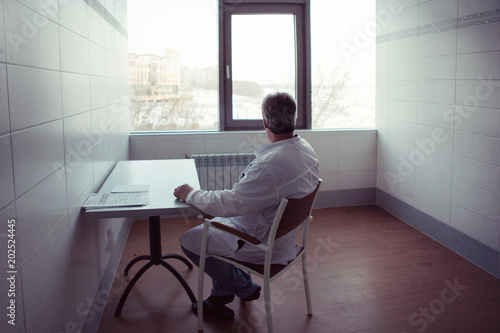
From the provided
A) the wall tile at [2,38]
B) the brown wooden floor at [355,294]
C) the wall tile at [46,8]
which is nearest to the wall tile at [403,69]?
the brown wooden floor at [355,294]

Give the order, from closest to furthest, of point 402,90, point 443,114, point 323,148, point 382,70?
point 443,114 < point 402,90 < point 382,70 < point 323,148

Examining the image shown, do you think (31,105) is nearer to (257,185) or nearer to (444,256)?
(257,185)

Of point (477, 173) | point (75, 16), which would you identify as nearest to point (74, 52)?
point (75, 16)

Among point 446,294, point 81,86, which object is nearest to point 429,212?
point 446,294

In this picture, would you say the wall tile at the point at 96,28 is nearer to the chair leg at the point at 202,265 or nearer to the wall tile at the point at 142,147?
the chair leg at the point at 202,265

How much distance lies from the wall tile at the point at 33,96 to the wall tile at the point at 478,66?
Result: 2.68 meters

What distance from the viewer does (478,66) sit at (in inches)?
129

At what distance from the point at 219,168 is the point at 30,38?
2985 mm

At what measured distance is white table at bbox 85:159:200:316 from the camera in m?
2.19

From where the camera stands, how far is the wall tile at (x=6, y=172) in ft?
4.27

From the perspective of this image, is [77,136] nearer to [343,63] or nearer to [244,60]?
[244,60]

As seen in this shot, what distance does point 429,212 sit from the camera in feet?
13.0

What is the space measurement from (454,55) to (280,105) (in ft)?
6.32

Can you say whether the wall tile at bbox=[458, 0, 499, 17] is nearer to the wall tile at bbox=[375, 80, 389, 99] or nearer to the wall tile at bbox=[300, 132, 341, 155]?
the wall tile at bbox=[375, 80, 389, 99]
